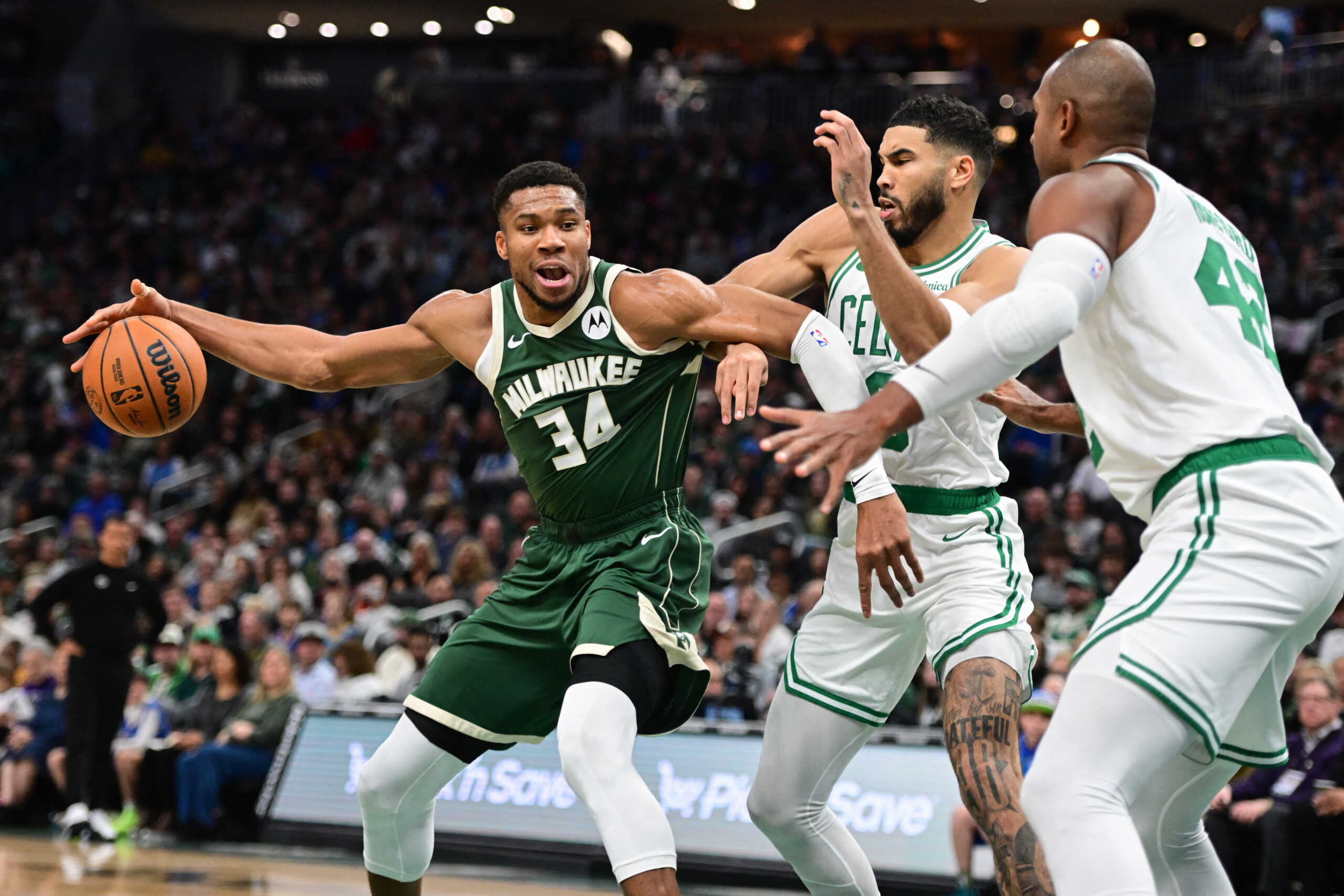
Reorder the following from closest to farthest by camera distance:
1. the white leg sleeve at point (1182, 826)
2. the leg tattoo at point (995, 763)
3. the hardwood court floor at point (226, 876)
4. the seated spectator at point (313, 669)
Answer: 1. the white leg sleeve at point (1182, 826)
2. the leg tattoo at point (995, 763)
3. the hardwood court floor at point (226, 876)
4. the seated spectator at point (313, 669)

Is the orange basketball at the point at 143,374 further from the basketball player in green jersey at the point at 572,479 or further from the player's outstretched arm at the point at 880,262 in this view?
the player's outstretched arm at the point at 880,262

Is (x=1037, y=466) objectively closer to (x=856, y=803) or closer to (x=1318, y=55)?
(x=856, y=803)

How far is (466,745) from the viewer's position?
450 cm

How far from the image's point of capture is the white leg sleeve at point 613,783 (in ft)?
13.1

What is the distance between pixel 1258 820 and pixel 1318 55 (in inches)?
566

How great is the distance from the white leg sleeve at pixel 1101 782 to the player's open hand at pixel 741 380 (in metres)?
1.36

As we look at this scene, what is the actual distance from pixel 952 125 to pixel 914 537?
134cm

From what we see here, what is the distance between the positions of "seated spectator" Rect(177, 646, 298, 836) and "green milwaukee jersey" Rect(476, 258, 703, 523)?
6.65 meters

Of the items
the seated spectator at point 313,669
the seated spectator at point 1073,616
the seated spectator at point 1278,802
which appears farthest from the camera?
the seated spectator at point 313,669

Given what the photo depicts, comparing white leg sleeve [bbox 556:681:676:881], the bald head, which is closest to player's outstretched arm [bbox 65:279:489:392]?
white leg sleeve [bbox 556:681:676:881]

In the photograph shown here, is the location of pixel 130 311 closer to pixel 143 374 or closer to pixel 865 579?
pixel 143 374

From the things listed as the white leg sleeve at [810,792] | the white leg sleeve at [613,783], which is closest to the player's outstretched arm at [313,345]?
the white leg sleeve at [613,783]

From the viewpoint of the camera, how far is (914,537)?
4.57m

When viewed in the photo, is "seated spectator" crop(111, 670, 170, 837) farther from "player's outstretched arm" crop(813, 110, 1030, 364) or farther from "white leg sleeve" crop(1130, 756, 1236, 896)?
"white leg sleeve" crop(1130, 756, 1236, 896)
